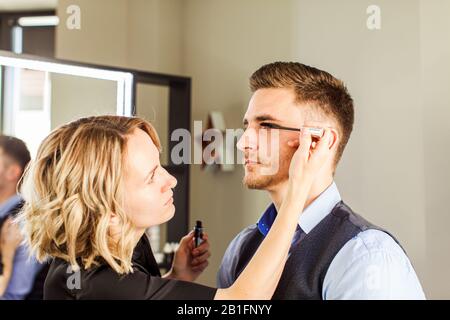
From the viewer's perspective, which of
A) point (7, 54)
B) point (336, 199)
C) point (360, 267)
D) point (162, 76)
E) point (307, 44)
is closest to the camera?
point (360, 267)

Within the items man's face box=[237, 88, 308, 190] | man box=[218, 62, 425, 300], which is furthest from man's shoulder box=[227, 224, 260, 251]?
man's face box=[237, 88, 308, 190]

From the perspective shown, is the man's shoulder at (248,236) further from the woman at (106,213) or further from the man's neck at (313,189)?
the woman at (106,213)

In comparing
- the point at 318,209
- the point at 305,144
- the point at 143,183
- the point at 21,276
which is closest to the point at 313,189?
the point at 318,209

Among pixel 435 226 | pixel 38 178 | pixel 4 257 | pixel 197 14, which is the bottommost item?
pixel 4 257

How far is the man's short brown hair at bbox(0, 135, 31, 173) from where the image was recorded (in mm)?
1584

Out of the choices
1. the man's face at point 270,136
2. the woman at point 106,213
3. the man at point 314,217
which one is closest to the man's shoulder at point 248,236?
the man at point 314,217

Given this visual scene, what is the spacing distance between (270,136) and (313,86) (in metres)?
0.11

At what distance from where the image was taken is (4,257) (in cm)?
151

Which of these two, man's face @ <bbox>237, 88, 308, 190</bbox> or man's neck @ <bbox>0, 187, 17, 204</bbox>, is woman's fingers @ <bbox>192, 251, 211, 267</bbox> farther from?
man's neck @ <bbox>0, 187, 17, 204</bbox>

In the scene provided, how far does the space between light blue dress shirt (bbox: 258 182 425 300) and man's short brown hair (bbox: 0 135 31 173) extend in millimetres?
1101

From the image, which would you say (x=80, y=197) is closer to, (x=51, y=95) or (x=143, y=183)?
(x=143, y=183)
